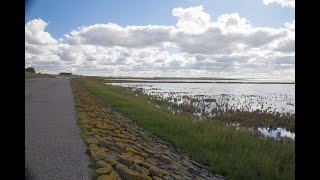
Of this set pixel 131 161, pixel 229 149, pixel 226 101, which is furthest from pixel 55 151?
pixel 226 101

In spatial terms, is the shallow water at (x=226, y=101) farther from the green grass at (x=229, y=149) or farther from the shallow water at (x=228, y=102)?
the green grass at (x=229, y=149)

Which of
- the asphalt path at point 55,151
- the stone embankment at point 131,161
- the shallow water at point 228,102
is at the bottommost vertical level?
the shallow water at point 228,102

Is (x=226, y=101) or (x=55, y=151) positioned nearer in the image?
(x=55, y=151)

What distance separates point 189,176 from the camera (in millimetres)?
7180

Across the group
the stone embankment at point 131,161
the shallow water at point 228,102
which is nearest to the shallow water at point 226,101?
the shallow water at point 228,102

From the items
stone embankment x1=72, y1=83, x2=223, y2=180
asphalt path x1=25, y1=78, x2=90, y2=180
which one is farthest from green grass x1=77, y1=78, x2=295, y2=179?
asphalt path x1=25, y1=78, x2=90, y2=180

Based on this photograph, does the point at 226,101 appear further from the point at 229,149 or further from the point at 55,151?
the point at 55,151

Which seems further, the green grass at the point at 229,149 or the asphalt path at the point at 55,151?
the green grass at the point at 229,149

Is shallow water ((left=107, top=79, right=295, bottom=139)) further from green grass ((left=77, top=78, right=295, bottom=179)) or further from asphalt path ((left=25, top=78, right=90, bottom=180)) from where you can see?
asphalt path ((left=25, top=78, right=90, bottom=180))
